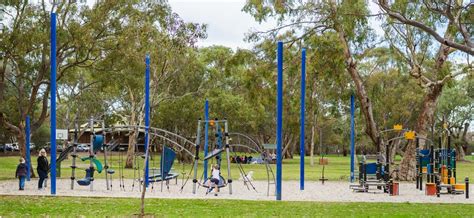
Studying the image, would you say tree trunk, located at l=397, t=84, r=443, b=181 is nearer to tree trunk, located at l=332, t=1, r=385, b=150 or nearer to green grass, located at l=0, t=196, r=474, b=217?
tree trunk, located at l=332, t=1, r=385, b=150

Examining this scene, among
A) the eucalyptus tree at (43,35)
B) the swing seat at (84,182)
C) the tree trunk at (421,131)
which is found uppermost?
the eucalyptus tree at (43,35)

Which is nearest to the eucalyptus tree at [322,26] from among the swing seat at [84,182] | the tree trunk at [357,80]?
the tree trunk at [357,80]

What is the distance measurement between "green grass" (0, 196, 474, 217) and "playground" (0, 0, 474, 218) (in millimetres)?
51

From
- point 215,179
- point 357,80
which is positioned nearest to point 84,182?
point 215,179

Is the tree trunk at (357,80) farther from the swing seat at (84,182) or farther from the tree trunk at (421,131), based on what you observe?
the swing seat at (84,182)

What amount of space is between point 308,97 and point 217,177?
16.7m

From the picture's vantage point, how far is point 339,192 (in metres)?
23.3

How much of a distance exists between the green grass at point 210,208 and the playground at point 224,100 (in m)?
0.05

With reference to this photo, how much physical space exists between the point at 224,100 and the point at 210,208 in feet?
108

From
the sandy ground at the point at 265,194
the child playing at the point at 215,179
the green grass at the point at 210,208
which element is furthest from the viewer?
the child playing at the point at 215,179

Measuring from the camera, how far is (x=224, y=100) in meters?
49.0

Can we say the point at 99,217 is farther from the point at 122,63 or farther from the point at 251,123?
the point at 251,123

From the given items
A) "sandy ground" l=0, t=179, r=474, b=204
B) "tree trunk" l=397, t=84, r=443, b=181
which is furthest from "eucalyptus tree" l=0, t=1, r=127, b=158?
"tree trunk" l=397, t=84, r=443, b=181

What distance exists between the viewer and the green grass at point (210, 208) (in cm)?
1453
